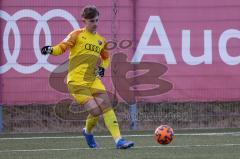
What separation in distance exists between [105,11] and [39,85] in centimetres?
174

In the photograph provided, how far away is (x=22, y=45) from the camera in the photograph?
13.0 meters

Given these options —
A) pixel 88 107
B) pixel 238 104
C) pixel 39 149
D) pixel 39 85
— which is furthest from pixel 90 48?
pixel 238 104

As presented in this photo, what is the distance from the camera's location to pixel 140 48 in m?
13.2

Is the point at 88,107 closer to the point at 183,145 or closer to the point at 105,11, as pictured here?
the point at 183,145

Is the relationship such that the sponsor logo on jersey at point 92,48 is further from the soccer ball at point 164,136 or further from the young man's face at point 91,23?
the soccer ball at point 164,136

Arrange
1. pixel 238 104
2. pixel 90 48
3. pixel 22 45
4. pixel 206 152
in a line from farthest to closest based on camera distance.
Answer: pixel 238 104
pixel 22 45
pixel 90 48
pixel 206 152

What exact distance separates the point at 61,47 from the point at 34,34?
3.54 meters

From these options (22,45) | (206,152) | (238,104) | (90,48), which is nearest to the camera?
(206,152)

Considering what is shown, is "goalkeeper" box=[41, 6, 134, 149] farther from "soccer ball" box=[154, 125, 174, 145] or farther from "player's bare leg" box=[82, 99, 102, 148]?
"soccer ball" box=[154, 125, 174, 145]

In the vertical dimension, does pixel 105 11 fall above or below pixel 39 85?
above

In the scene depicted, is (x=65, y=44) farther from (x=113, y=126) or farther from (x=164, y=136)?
(x=164, y=136)

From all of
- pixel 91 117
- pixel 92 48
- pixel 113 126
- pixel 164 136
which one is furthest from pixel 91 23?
pixel 164 136

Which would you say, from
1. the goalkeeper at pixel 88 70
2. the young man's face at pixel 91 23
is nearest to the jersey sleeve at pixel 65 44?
the goalkeeper at pixel 88 70

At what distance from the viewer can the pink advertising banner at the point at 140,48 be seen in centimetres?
1302
